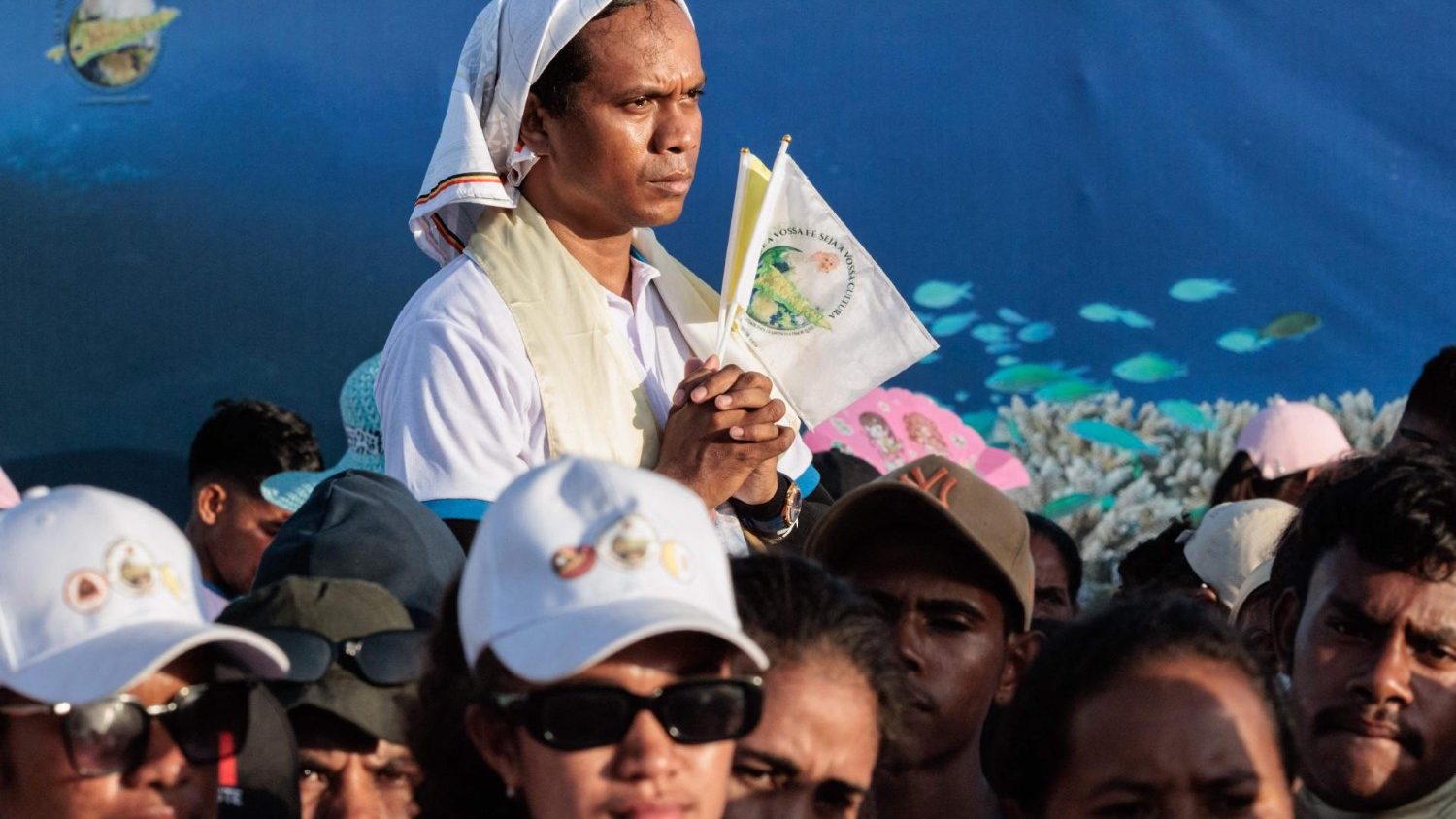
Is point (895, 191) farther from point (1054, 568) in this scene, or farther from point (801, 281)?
point (801, 281)

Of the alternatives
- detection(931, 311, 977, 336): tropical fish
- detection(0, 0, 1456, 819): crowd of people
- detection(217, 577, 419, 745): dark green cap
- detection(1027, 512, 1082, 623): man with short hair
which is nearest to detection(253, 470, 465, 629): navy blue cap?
detection(0, 0, 1456, 819): crowd of people

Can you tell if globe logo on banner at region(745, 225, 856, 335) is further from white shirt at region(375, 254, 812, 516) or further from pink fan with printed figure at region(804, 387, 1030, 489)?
pink fan with printed figure at region(804, 387, 1030, 489)

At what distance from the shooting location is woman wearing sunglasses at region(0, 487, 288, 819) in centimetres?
218

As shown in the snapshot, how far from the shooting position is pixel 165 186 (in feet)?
17.0

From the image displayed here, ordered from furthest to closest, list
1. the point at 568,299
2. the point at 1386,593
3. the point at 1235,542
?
the point at 1235,542, the point at 568,299, the point at 1386,593

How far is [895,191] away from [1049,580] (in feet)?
3.58

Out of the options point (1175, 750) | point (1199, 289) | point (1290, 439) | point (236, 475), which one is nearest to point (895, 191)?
point (1199, 289)

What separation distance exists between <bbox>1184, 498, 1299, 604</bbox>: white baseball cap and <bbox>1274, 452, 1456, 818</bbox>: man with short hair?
119 cm

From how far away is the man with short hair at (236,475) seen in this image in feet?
Result: 16.9

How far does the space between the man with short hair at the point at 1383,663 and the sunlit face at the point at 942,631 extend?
1.68 feet

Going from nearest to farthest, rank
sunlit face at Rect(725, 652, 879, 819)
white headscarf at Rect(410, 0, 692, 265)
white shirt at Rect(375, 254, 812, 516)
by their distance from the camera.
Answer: sunlit face at Rect(725, 652, 879, 819) < white shirt at Rect(375, 254, 812, 516) < white headscarf at Rect(410, 0, 692, 265)

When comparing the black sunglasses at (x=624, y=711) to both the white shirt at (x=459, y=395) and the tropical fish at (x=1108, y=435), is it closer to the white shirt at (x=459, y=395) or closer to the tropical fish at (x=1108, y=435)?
the white shirt at (x=459, y=395)

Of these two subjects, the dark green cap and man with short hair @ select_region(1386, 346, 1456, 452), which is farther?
man with short hair @ select_region(1386, 346, 1456, 452)

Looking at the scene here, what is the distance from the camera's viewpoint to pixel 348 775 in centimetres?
264
